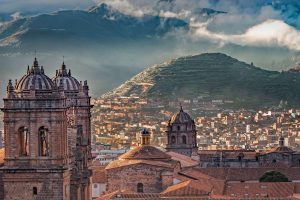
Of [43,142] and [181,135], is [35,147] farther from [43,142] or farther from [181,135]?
[181,135]

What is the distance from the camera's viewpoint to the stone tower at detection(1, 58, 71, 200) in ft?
155

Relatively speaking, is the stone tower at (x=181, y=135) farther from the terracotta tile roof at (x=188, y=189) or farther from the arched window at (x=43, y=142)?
the arched window at (x=43, y=142)

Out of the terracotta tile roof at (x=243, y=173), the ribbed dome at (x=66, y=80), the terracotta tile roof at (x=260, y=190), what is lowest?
the terracotta tile roof at (x=260, y=190)

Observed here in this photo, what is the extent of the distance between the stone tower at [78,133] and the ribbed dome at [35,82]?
229cm

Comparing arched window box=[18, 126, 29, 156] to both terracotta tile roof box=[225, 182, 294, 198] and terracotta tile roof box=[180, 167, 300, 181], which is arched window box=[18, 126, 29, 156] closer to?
terracotta tile roof box=[225, 182, 294, 198]

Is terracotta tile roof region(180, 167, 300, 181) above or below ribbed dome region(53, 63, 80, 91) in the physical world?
below

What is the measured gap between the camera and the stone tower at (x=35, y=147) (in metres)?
47.3

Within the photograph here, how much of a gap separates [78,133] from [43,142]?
5.00 m

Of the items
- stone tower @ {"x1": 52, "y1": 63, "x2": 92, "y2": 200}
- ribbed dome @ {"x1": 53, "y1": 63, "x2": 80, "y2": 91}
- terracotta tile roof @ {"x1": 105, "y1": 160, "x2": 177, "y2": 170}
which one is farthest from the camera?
terracotta tile roof @ {"x1": 105, "y1": 160, "x2": 177, "y2": 170}

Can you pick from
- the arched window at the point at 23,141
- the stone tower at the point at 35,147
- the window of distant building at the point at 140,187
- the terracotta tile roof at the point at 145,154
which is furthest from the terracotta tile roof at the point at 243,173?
the stone tower at the point at 35,147

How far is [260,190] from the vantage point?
275ft

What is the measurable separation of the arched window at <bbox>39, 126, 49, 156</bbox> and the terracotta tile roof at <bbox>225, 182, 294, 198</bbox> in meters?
33.4

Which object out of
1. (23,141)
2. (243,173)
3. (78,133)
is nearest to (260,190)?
(243,173)

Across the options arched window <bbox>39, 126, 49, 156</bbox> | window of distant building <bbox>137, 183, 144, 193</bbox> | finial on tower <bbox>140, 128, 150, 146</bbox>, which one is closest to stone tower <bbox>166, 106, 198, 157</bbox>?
finial on tower <bbox>140, 128, 150, 146</bbox>
